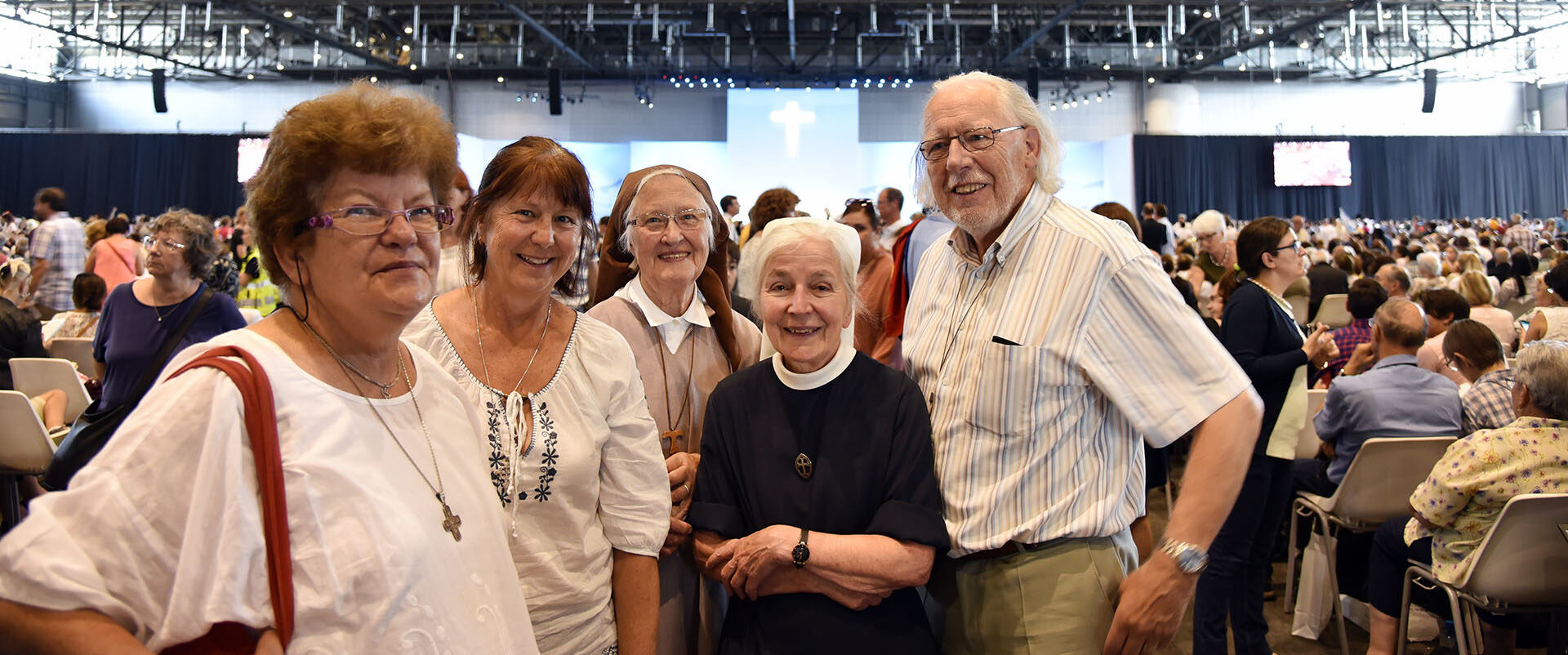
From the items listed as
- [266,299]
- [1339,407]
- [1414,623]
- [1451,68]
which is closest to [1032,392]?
[1339,407]

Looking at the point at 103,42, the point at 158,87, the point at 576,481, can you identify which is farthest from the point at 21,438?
the point at 158,87

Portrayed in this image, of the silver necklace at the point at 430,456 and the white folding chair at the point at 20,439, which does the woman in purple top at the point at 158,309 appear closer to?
the white folding chair at the point at 20,439

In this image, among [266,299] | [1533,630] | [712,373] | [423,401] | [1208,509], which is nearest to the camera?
[423,401]

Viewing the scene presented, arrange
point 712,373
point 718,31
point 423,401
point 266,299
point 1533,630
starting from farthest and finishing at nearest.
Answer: point 718,31, point 266,299, point 1533,630, point 712,373, point 423,401

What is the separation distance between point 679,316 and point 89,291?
507 cm

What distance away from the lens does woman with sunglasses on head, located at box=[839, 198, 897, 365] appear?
3318mm

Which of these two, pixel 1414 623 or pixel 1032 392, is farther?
pixel 1414 623

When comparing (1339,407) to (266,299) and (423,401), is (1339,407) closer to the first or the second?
(423,401)

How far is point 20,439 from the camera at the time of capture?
3.70m

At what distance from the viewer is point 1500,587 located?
281 cm

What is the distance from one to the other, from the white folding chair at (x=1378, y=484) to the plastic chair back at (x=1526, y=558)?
2.05 ft

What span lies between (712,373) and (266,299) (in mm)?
6585

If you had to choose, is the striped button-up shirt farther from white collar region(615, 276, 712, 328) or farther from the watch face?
white collar region(615, 276, 712, 328)

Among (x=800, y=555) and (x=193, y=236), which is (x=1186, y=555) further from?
(x=193, y=236)
